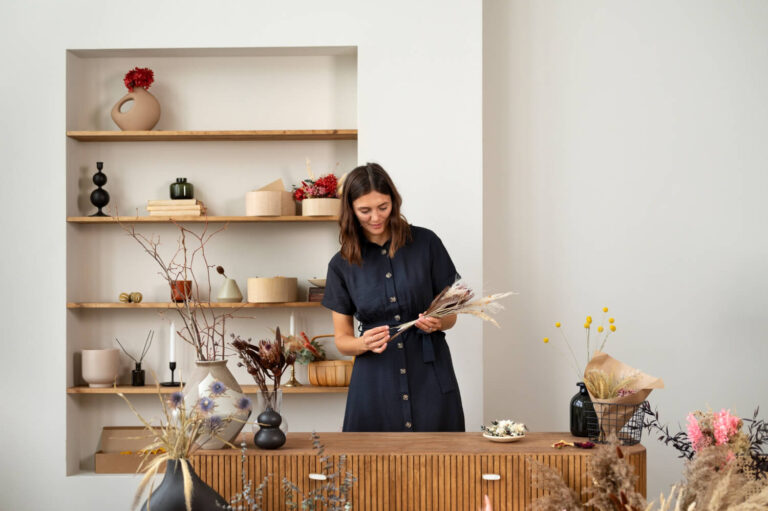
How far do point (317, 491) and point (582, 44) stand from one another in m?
3.09

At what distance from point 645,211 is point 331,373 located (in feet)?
6.49

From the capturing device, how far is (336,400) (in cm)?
395

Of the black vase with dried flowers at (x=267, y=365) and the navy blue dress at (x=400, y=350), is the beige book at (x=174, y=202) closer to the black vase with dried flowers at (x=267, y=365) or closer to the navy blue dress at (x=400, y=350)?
the navy blue dress at (x=400, y=350)

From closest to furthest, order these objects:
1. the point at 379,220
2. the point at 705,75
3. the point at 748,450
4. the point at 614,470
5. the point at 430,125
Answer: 1. the point at 614,470
2. the point at 748,450
3. the point at 379,220
4. the point at 430,125
5. the point at 705,75

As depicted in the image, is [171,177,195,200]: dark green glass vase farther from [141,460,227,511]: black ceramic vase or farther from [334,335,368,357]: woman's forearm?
[141,460,227,511]: black ceramic vase

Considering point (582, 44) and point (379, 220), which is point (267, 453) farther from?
point (582, 44)

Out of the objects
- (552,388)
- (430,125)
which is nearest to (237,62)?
(430,125)

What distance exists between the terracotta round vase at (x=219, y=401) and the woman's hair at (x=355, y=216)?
91cm

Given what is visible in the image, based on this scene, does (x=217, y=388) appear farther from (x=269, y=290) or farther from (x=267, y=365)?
(x=269, y=290)

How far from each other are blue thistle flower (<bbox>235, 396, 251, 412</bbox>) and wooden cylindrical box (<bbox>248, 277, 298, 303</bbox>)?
1809 millimetres

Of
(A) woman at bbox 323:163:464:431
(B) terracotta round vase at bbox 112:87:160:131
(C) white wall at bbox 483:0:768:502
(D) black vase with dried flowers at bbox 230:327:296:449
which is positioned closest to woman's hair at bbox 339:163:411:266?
(A) woman at bbox 323:163:464:431

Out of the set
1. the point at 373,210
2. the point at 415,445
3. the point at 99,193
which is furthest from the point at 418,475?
the point at 99,193

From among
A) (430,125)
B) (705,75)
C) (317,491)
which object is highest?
(705,75)

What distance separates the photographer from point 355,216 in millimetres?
2689
